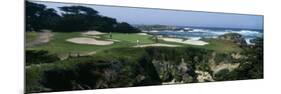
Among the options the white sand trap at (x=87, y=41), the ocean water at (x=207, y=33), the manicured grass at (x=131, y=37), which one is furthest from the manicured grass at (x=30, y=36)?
the ocean water at (x=207, y=33)

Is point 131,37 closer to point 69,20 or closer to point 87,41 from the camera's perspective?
point 87,41

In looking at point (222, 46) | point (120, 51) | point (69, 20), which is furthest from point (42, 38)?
point (222, 46)

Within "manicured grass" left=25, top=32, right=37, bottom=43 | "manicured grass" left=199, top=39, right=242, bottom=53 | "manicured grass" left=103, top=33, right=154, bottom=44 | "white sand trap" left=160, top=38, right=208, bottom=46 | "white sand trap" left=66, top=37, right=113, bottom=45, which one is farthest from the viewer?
"manicured grass" left=199, top=39, right=242, bottom=53

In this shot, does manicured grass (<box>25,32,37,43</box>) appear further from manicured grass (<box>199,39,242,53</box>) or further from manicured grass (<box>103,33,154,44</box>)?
manicured grass (<box>199,39,242,53</box>)

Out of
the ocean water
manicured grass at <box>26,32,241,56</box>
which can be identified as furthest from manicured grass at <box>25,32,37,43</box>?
the ocean water

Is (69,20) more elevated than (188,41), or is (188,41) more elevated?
(69,20)

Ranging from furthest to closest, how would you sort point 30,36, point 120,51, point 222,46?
point 222,46 < point 120,51 < point 30,36
